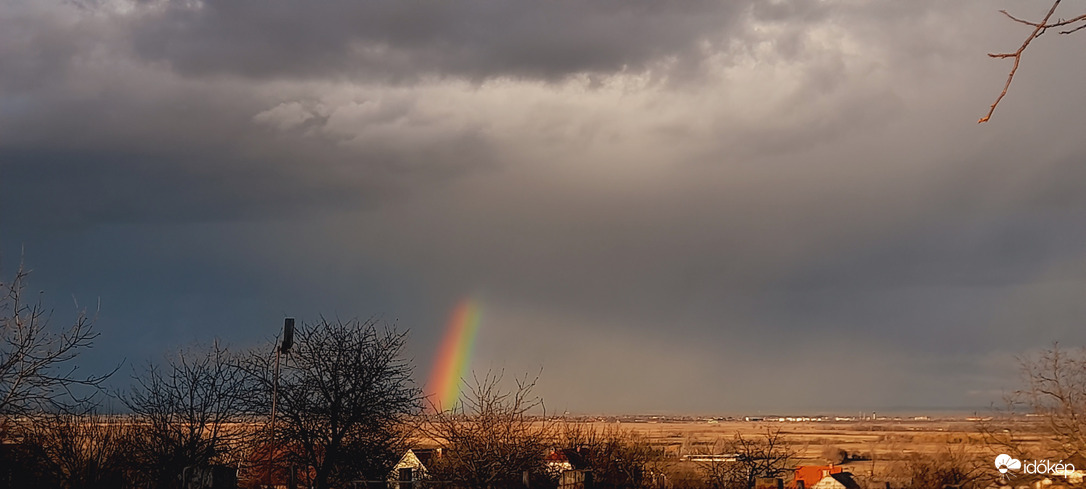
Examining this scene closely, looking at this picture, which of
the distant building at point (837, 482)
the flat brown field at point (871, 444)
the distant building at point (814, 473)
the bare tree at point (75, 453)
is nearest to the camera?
the bare tree at point (75, 453)

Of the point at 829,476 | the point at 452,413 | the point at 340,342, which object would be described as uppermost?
the point at 340,342

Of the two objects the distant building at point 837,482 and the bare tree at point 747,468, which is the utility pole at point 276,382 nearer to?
the bare tree at point 747,468

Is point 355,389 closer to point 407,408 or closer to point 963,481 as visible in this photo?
point 407,408

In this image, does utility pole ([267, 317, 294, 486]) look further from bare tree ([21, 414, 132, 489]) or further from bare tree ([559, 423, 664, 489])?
bare tree ([559, 423, 664, 489])

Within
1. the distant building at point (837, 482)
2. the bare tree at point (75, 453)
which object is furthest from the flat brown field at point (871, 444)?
the bare tree at point (75, 453)

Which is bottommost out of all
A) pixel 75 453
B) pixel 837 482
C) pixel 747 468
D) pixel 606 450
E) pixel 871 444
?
pixel 837 482

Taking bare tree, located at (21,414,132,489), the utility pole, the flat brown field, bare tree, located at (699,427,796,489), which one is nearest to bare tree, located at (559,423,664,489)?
the flat brown field

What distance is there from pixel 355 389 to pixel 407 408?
120 cm

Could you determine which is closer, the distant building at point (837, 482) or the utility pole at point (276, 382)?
the utility pole at point (276, 382)

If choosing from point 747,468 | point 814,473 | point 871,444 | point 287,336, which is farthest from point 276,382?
point 871,444

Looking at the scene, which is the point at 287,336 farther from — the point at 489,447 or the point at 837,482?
the point at 837,482

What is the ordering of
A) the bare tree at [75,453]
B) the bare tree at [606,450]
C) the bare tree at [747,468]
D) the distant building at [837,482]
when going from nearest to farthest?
the bare tree at [75,453] < the bare tree at [747,468] < the bare tree at [606,450] < the distant building at [837,482]

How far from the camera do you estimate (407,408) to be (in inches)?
671

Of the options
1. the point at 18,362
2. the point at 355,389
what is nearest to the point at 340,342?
the point at 355,389
